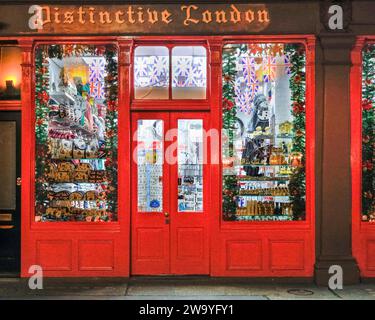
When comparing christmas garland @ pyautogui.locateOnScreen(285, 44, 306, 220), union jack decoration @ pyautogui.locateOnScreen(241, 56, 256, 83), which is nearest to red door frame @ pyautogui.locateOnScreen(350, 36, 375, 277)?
christmas garland @ pyautogui.locateOnScreen(285, 44, 306, 220)

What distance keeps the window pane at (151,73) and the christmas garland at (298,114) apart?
2133 mm

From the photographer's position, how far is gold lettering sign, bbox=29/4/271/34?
9266 mm

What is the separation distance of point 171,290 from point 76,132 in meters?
3.12

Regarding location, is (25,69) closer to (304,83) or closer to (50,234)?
(50,234)

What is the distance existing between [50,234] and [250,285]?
3478 millimetres

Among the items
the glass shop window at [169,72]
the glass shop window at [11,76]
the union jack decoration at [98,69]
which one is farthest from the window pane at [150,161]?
the glass shop window at [11,76]

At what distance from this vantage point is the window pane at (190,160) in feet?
31.1

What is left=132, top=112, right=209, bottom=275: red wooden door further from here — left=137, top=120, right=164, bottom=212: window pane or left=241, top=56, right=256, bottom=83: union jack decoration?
left=241, top=56, right=256, bottom=83: union jack decoration

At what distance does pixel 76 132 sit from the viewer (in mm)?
9453

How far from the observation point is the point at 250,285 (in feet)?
30.1

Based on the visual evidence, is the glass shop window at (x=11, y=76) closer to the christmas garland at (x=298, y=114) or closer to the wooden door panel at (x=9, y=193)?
the wooden door panel at (x=9, y=193)

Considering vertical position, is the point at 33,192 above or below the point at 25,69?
below

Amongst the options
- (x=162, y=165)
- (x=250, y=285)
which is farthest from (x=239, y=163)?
(x=250, y=285)

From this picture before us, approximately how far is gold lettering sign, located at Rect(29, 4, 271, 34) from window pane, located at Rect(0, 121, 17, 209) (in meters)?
1.80
